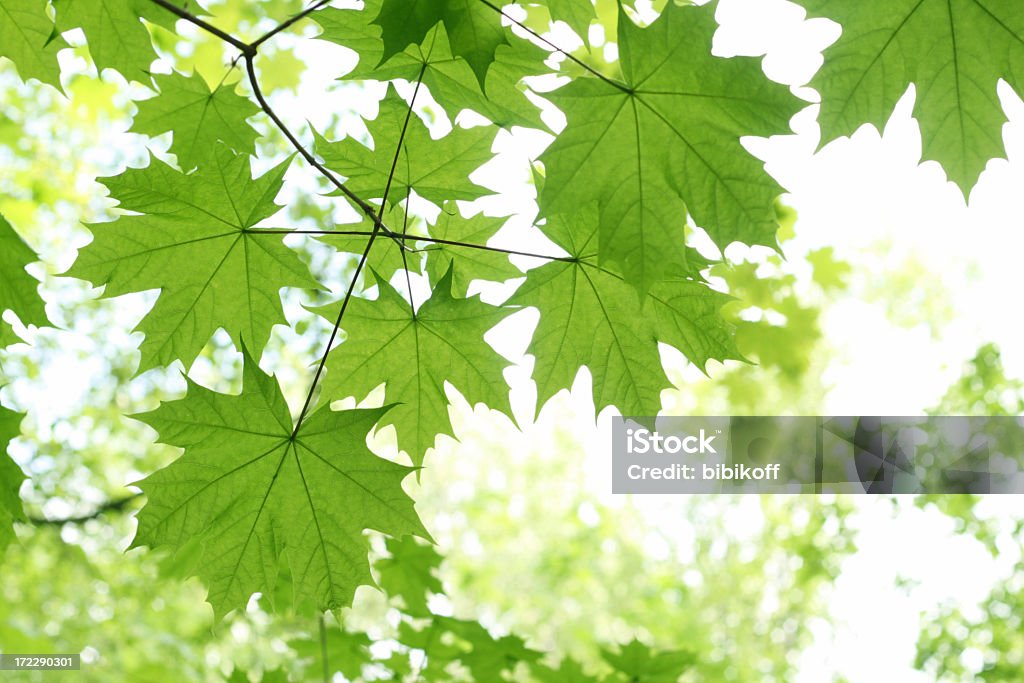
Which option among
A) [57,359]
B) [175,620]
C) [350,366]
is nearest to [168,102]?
[350,366]

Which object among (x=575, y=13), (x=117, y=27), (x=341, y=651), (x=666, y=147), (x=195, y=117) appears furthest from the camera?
(x=341, y=651)

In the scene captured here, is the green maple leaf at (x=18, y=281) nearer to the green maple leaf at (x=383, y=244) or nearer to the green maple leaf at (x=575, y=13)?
the green maple leaf at (x=383, y=244)

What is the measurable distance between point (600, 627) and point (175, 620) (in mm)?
9103

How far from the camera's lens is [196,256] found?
5.48 ft

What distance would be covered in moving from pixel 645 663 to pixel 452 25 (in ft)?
7.15

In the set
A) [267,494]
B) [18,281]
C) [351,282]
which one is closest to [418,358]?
[351,282]

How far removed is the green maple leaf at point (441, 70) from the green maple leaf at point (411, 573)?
1727 mm

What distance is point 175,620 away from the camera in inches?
380

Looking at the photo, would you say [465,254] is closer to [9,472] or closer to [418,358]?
[418,358]

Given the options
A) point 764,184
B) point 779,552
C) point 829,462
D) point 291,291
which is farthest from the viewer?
point 779,552

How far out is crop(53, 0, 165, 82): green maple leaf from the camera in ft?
5.68

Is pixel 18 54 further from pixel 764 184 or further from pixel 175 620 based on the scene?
pixel 175 620

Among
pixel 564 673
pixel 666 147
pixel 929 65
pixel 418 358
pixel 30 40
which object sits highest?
pixel 30 40

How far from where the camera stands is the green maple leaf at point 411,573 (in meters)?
2.87
